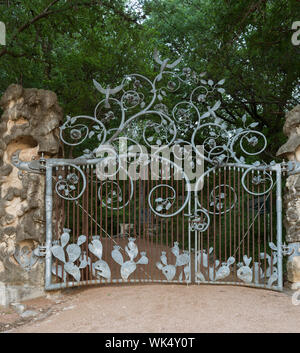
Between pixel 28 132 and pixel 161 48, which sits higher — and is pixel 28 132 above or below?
below

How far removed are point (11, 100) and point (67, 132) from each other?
10.4 feet

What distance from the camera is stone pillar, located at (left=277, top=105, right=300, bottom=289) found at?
232 inches

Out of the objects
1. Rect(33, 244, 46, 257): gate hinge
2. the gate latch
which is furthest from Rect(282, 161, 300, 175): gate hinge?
Rect(33, 244, 46, 257): gate hinge

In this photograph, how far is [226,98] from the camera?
37.9ft

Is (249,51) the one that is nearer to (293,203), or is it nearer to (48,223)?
(293,203)

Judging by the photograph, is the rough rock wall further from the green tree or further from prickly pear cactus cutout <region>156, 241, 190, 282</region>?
the green tree

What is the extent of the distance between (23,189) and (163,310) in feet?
8.63

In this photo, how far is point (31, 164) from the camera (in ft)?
18.9

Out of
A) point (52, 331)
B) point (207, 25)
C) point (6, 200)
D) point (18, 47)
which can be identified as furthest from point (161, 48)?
point (52, 331)

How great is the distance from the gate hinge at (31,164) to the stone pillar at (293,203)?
3644 millimetres

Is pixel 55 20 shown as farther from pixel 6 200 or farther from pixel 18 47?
pixel 6 200

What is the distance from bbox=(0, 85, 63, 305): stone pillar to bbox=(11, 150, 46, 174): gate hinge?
7 centimetres

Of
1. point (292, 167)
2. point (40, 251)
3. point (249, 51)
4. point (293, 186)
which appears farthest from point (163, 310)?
point (249, 51)

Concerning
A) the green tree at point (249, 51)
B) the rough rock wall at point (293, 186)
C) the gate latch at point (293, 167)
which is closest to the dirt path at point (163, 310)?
the rough rock wall at point (293, 186)
